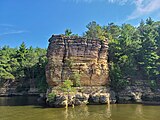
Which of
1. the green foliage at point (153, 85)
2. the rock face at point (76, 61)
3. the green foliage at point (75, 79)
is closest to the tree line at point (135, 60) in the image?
the green foliage at point (153, 85)

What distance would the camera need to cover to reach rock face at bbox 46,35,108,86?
113 ft

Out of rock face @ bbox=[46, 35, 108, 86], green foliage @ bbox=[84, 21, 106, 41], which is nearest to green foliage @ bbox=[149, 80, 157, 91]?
rock face @ bbox=[46, 35, 108, 86]

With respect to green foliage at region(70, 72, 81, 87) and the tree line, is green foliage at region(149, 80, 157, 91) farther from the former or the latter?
green foliage at region(70, 72, 81, 87)

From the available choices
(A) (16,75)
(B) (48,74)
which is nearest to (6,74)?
(A) (16,75)

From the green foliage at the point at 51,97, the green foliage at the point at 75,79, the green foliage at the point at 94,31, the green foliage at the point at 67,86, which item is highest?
the green foliage at the point at 94,31

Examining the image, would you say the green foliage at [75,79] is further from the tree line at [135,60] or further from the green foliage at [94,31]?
the green foliage at [94,31]

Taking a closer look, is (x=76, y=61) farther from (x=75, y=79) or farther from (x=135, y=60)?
(x=135, y=60)

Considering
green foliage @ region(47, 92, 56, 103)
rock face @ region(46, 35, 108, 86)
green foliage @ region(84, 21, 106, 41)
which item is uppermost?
green foliage @ region(84, 21, 106, 41)

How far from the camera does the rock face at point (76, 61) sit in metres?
34.6

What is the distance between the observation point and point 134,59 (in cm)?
3975

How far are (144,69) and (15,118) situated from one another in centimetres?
2358

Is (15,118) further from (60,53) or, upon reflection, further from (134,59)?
(134,59)

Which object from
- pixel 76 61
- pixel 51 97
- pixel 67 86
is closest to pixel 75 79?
pixel 67 86

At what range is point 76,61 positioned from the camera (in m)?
35.7
